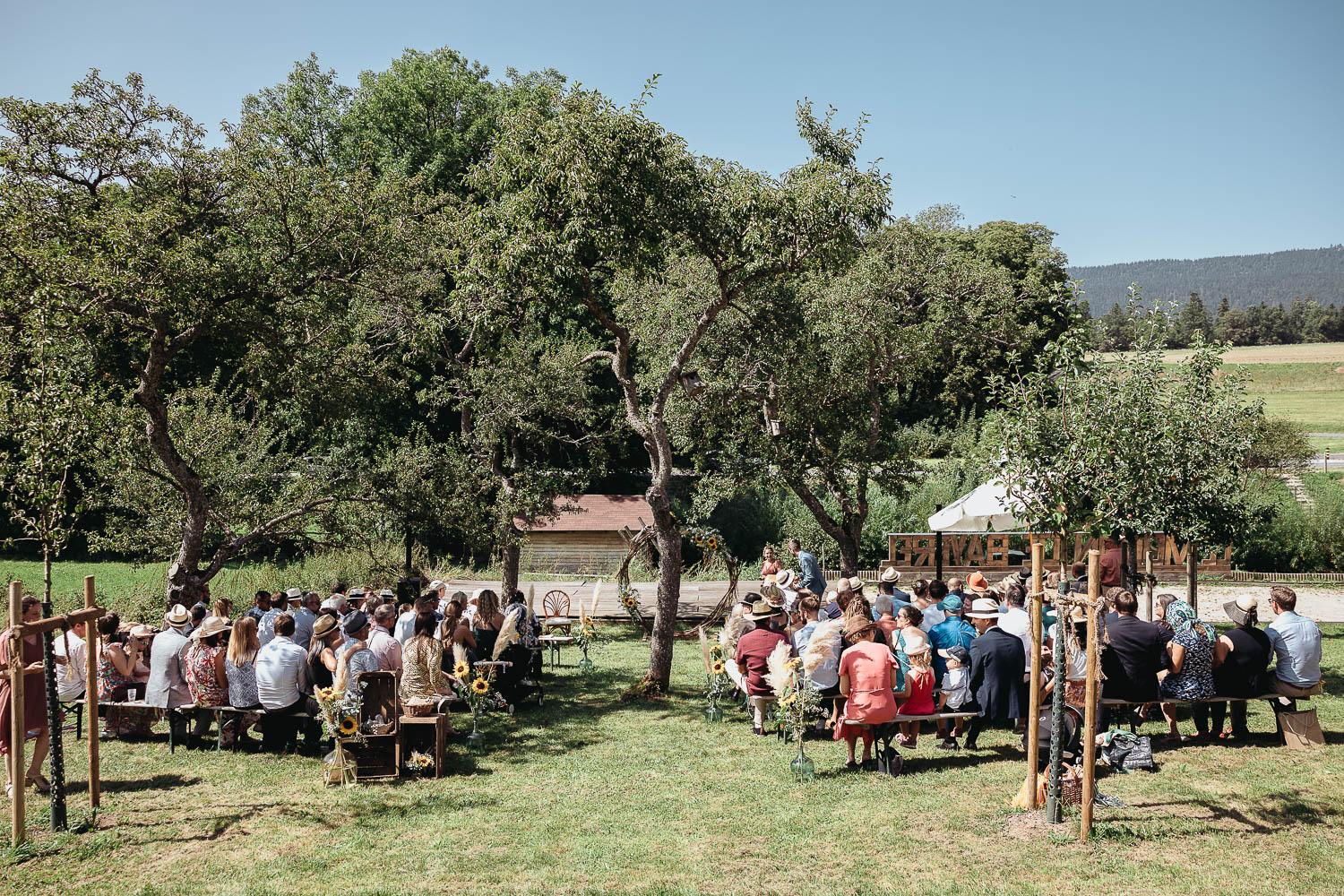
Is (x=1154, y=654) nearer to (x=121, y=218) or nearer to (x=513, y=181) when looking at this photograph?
(x=513, y=181)

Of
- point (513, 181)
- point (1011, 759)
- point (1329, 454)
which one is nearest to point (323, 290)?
point (513, 181)

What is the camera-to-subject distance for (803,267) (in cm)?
1268

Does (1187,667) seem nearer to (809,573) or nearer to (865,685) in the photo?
(865,685)

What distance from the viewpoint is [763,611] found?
10.9 metres

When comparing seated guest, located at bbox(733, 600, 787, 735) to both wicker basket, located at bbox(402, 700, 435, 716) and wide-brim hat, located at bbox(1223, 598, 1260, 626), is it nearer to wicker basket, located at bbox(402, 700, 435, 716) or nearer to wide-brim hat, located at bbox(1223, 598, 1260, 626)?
wicker basket, located at bbox(402, 700, 435, 716)

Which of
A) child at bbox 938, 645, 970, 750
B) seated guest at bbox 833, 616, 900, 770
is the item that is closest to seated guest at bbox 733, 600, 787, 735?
seated guest at bbox 833, 616, 900, 770

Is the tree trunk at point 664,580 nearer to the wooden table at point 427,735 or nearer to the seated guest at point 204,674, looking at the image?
the wooden table at point 427,735

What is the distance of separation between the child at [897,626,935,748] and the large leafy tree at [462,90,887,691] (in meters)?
3.75

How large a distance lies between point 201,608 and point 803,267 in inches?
349

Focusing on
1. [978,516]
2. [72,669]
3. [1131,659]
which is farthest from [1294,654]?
[72,669]

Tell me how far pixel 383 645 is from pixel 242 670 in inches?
59.3

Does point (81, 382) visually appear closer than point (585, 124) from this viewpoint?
No

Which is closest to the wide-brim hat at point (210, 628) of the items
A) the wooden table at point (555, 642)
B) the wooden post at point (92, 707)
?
the wooden post at point (92, 707)

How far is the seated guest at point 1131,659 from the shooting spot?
31.0ft
